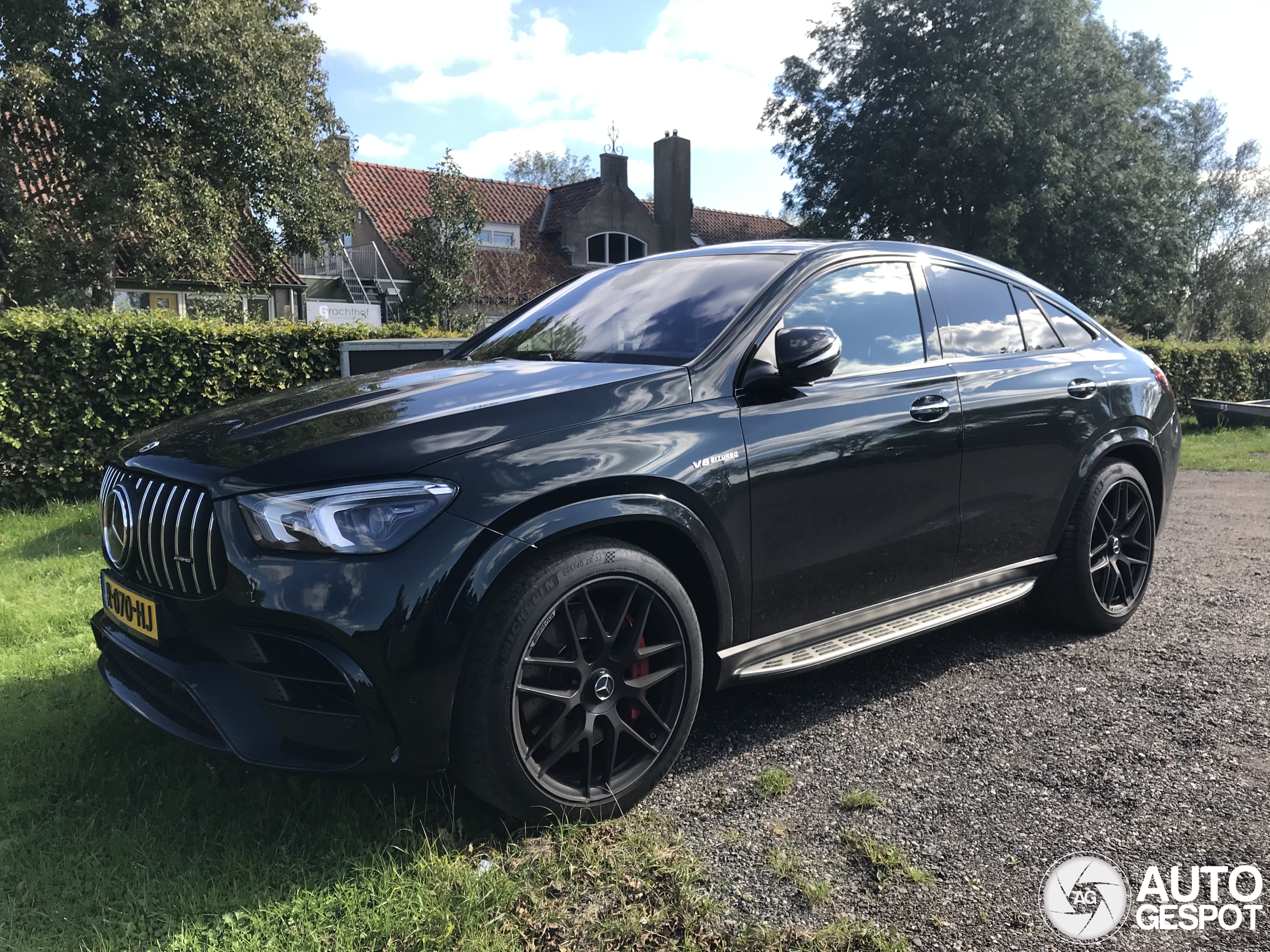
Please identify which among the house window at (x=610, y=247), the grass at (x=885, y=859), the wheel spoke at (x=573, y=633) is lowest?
the grass at (x=885, y=859)

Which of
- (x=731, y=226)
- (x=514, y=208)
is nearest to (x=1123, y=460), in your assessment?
(x=514, y=208)

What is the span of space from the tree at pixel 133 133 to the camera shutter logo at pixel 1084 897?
20890 millimetres

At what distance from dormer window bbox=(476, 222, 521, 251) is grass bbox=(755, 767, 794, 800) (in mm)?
32330

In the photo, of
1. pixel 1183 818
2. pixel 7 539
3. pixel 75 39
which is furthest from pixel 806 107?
pixel 1183 818

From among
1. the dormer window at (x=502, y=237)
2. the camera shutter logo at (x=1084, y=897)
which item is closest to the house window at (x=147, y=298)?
the dormer window at (x=502, y=237)

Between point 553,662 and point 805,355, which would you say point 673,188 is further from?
point 553,662

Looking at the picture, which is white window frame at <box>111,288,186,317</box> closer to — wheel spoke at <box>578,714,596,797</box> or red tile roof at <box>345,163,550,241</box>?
red tile roof at <box>345,163,550,241</box>

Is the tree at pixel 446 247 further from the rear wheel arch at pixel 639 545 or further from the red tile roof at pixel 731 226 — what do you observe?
the rear wheel arch at pixel 639 545

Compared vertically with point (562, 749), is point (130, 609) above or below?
above

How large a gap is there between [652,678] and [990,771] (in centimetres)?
127

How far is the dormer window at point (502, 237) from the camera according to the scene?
33.9 metres

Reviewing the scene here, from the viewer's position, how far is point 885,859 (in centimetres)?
255

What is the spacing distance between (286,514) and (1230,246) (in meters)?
Answer: 53.0

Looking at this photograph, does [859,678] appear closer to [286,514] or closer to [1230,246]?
[286,514]
